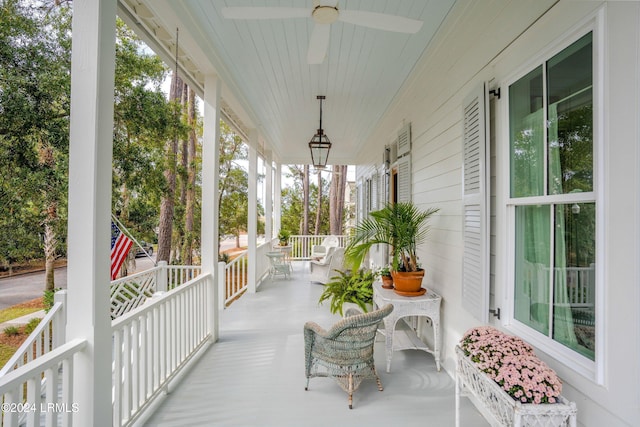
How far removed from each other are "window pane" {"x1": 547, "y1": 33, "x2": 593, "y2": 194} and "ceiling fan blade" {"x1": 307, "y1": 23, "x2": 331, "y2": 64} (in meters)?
1.40

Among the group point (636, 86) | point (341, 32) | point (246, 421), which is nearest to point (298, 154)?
point (341, 32)

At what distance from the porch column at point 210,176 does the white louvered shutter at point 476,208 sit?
8.36 ft

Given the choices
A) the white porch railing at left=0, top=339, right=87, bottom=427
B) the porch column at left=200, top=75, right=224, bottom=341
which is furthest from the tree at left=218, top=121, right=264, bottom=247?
the white porch railing at left=0, top=339, right=87, bottom=427

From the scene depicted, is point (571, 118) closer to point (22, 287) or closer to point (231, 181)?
point (22, 287)

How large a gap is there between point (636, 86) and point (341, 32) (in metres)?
2.37

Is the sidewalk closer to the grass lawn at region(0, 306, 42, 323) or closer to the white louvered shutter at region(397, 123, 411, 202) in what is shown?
the grass lawn at region(0, 306, 42, 323)

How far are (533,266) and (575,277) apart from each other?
13.3 inches

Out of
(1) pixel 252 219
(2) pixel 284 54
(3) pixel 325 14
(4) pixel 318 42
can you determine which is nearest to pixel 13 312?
(1) pixel 252 219

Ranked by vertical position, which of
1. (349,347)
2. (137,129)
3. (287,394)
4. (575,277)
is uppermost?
(137,129)

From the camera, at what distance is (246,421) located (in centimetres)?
223

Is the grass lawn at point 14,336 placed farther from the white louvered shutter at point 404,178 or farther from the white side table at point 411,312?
the white louvered shutter at point 404,178

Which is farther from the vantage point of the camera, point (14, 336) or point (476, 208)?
point (14, 336)

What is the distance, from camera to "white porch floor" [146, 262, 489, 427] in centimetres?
225

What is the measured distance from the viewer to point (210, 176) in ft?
11.8
